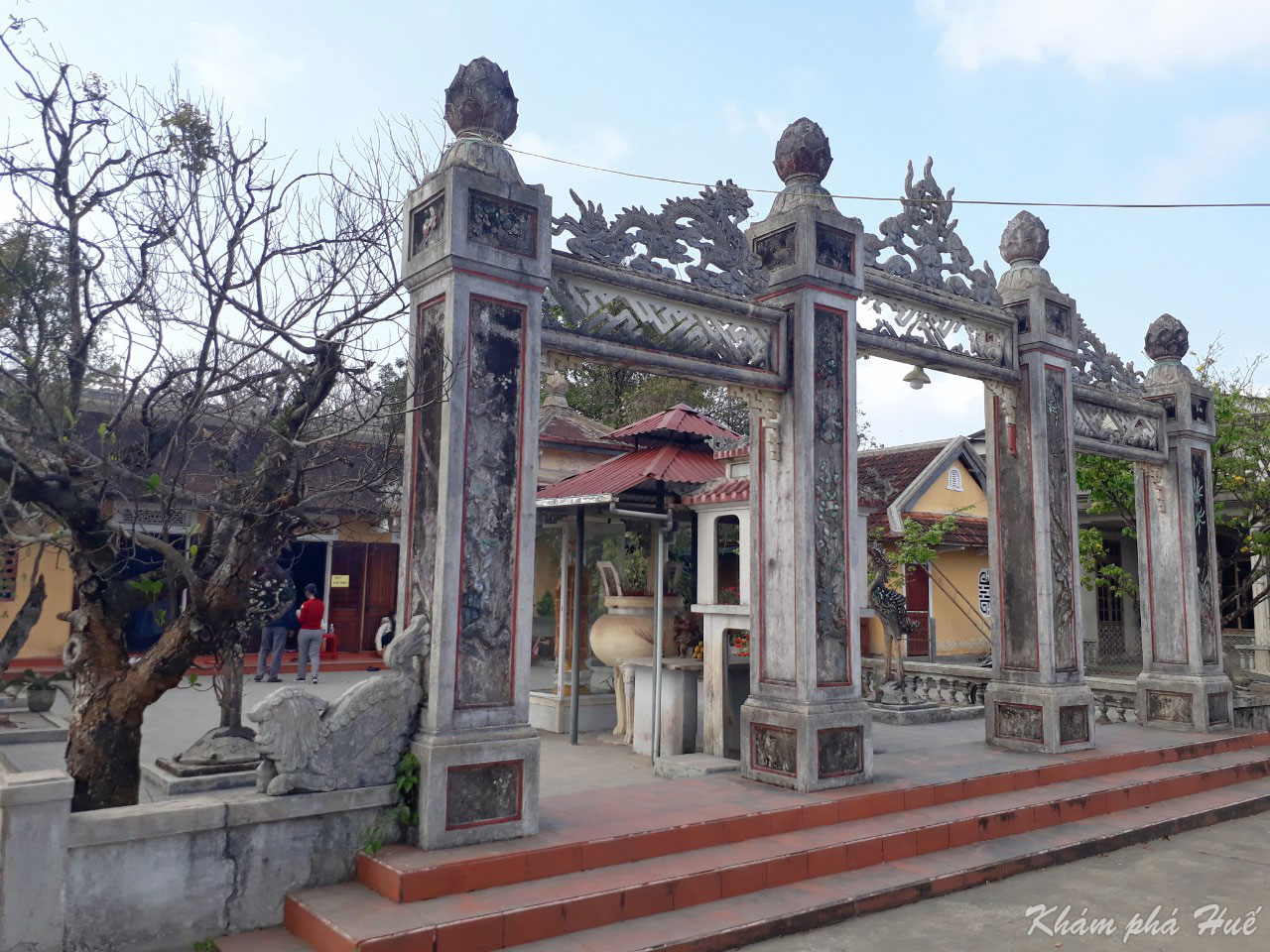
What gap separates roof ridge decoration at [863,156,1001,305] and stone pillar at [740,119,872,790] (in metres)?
0.79

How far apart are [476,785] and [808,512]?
3.15 meters

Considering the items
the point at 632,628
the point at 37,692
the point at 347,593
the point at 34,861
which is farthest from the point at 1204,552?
the point at 347,593

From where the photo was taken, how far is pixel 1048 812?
277 inches

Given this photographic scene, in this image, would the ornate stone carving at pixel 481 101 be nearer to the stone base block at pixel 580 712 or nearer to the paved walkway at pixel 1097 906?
the paved walkway at pixel 1097 906

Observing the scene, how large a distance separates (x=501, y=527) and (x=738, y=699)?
12.4 feet

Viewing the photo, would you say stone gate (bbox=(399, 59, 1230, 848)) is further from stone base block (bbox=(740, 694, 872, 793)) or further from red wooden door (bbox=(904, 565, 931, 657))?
red wooden door (bbox=(904, 565, 931, 657))

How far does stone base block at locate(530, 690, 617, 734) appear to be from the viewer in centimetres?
990

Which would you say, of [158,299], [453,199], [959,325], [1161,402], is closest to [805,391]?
[959,325]

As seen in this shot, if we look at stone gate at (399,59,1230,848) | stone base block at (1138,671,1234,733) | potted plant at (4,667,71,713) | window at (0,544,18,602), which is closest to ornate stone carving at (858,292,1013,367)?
stone gate at (399,59,1230,848)

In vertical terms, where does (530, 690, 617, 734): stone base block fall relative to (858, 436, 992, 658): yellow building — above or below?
below

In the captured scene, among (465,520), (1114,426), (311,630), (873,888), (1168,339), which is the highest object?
(1168,339)

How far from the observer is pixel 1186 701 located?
33.2 feet

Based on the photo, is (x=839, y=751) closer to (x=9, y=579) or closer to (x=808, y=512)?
(x=808, y=512)

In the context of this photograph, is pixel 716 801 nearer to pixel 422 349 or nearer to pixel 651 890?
pixel 651 890
